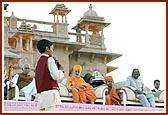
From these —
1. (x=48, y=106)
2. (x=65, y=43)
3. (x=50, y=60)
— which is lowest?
(x=48, y=106)

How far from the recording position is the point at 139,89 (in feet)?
34.3

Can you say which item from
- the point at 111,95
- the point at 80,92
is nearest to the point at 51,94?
the point at 80,92

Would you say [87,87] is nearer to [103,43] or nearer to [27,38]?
[27,38]

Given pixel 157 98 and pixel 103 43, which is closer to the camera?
pixel 157 98

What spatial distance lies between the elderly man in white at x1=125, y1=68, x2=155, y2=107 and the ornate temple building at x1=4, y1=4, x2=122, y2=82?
11.5m

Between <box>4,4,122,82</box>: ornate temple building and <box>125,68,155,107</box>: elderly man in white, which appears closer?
<box>125,68,155,107</box>: elderly man in white

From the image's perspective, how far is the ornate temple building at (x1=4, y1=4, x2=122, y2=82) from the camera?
25.1 meters

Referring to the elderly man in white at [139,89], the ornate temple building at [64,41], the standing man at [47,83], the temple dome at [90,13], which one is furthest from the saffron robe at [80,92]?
the temple dome at [90,13]

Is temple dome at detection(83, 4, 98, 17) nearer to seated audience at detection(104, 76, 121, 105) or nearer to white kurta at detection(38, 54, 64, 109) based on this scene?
seated audience at detection(104, 76, 121, 105)

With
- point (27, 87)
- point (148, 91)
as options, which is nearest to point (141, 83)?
point (148, 91)

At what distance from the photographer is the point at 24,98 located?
32.0ft

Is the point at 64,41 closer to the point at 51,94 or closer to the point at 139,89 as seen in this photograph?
the point at 139,89

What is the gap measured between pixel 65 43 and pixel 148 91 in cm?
1601

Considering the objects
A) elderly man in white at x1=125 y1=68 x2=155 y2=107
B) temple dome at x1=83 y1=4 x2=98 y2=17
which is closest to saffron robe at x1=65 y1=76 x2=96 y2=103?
elderly man in white at x1=125 y1=68 x2=155 y2=107
